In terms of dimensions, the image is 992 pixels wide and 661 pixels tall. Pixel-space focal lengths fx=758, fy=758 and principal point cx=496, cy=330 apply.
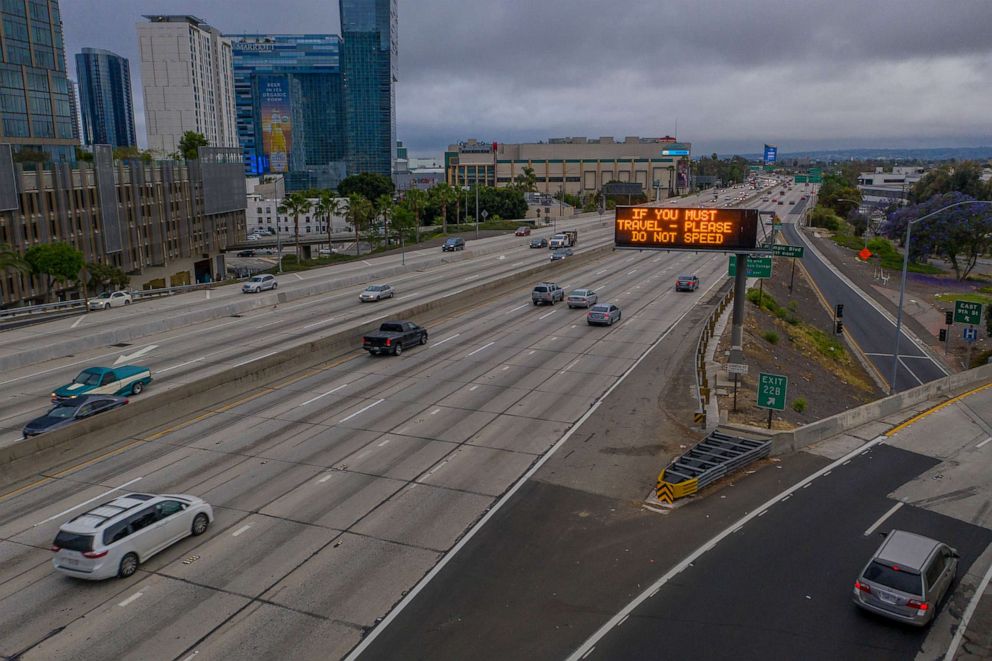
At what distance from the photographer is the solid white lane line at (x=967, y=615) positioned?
14586mm

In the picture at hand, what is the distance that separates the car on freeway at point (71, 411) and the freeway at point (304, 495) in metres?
1.98

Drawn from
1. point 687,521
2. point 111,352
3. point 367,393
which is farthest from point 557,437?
point 111,352

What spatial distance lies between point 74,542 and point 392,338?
23.9 metres

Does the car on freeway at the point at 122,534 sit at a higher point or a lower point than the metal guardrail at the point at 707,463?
higher

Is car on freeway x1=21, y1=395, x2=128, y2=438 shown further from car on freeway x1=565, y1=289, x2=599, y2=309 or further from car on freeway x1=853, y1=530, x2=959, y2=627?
car on freeway x1=565, y1=289, x2=599, y2=309

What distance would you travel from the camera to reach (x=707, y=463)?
2345cm

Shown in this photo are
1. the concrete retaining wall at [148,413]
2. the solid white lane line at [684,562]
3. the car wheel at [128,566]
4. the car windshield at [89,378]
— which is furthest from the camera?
the car windshield at [89,378]

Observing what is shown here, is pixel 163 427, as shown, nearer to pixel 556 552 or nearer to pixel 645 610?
pixel 556 552

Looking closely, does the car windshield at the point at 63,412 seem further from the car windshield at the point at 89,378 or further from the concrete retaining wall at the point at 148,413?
the car windshield at the point at 89,378

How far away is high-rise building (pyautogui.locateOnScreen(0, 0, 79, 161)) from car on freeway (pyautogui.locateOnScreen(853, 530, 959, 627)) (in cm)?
8508

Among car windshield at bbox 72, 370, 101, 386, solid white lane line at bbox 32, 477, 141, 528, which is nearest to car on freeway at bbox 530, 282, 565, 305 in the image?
car windshield at bbox 72, 370, 101, 386

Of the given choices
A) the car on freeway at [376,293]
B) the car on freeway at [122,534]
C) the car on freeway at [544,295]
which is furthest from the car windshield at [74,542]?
the car on freeway at [544,295]

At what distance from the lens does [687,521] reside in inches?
797

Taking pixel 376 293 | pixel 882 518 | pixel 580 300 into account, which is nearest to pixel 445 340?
pixel 580 300
